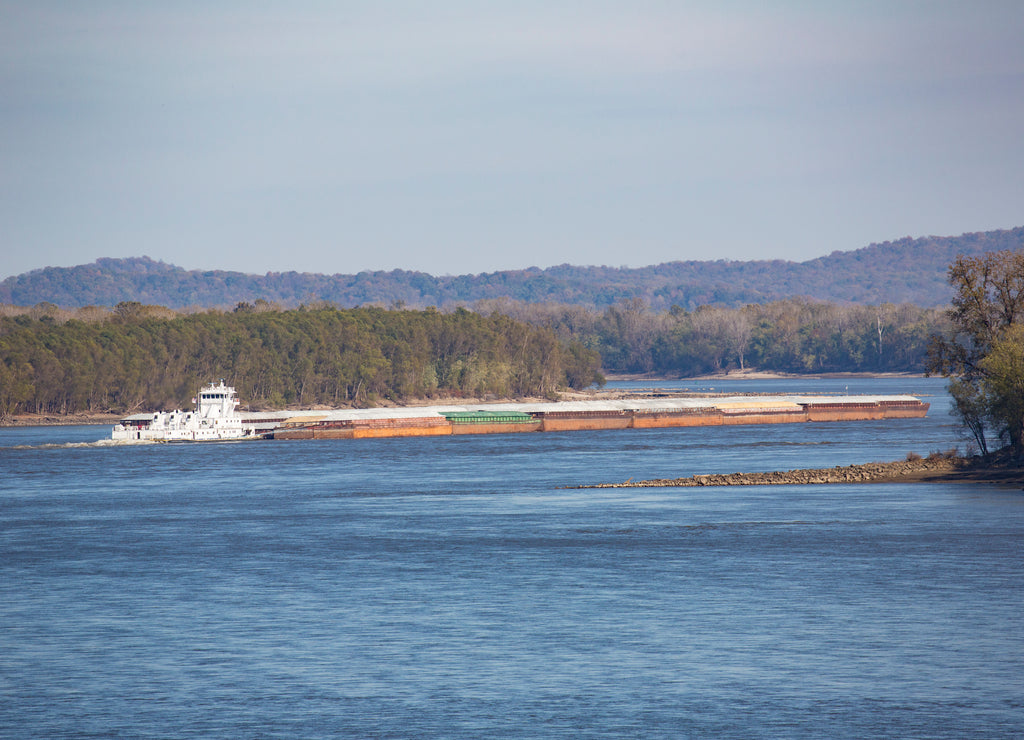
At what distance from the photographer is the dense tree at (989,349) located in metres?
63.5

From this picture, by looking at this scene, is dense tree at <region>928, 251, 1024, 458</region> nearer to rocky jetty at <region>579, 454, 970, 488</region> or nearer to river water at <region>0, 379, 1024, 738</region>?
rocky jetty at <region>579, 454, 970, 488</region>

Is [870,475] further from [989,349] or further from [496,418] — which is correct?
[496,418]

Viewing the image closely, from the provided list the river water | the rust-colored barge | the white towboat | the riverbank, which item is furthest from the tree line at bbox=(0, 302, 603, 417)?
Result: the riverbank

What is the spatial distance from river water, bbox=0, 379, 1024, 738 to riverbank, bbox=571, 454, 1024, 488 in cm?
252

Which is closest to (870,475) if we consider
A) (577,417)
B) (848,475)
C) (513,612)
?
(848,475)

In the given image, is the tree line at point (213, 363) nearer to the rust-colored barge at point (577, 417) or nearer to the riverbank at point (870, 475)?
the rust-colored barge at point (577, 417)

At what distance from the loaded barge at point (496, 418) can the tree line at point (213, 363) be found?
23.5m

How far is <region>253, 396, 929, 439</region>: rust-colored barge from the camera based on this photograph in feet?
435

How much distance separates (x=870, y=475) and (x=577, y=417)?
69165 mm

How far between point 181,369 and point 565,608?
140175 mm

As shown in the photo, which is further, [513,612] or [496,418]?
[496,418]

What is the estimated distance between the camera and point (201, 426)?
121 m

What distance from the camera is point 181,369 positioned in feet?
560

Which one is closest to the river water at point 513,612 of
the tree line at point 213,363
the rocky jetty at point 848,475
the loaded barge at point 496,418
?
the rocky jetty at point 848,475
